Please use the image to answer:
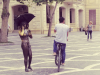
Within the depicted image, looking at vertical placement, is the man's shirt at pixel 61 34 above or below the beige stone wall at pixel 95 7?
below

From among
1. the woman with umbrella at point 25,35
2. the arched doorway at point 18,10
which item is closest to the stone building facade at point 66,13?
the arched doorway at point 18,10

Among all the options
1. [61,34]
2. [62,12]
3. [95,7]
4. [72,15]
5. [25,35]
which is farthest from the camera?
[95,7]

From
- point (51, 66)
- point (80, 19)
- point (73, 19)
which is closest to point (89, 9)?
point (80, 19)

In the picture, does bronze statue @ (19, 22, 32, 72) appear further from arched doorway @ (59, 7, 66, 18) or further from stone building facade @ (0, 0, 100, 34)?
arched doorway @ (59, 7, 66, 18)

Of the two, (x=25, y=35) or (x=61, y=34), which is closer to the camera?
(x=25, y=35)

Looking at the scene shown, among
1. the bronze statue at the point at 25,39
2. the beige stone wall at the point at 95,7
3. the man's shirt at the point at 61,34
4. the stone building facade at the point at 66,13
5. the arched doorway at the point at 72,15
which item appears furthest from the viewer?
the beige stone wall at the point at 95,7

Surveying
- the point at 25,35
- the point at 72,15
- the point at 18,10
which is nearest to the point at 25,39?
the point at 25,35

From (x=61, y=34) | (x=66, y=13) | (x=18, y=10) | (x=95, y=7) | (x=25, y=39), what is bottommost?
(x=25, y=39)

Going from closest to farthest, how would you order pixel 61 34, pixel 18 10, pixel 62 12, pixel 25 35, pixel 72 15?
pixel 25 35
pixel 61 34
pixel 18 10
pixel 62 12
pixel 72 15

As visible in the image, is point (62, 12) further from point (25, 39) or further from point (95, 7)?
point (25, 39)

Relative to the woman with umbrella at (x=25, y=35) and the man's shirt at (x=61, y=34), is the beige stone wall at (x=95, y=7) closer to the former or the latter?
the man's shirt at (x=61, y=34)

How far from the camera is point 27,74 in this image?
24.4 feet

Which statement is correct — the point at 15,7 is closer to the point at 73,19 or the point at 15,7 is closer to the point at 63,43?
the point at 73,19

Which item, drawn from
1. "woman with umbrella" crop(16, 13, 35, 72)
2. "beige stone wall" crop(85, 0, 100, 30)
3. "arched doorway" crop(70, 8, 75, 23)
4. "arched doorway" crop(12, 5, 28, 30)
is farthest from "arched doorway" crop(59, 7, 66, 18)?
"woman with umbrella" crop(16, 13, 35, 72)
